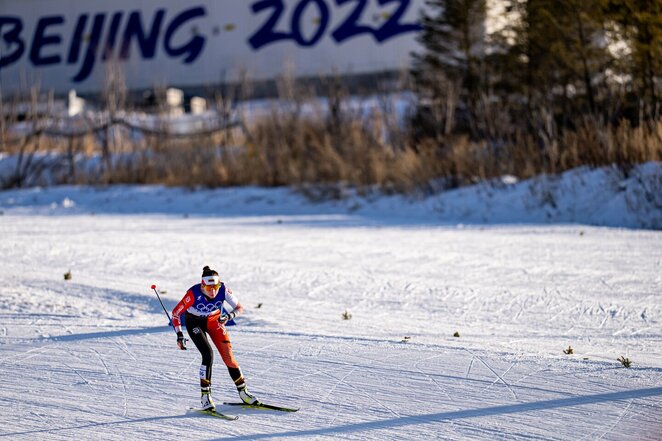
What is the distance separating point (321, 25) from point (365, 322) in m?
31.6

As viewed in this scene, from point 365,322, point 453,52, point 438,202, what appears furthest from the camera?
point 453,52

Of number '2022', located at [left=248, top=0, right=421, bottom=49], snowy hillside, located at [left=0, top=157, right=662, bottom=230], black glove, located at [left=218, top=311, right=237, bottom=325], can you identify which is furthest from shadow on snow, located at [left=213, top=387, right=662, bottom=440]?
number '2022', located at [left=248, top=0, right=421, bottom=49]

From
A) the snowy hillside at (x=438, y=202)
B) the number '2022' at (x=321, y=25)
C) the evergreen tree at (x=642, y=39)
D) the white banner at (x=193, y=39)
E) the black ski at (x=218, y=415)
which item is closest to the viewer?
the black ski at (x=218, y=415)

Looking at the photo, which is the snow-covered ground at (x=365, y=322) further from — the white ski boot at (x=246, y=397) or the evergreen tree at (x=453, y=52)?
the evergreen tree at (x=453, y=52)

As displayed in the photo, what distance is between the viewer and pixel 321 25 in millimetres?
39875

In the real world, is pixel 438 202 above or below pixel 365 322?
above

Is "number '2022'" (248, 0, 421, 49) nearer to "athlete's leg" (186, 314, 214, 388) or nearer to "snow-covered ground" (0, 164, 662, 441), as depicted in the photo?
"snow-covered ground" (0, 164, 662, 441)

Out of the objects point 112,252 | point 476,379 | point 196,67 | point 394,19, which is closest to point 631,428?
point 476,379

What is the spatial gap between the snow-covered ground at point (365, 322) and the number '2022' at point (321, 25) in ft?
67.2

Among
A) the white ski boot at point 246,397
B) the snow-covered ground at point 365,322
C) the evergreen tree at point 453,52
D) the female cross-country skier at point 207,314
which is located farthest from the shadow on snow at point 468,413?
the evergreen tree at point 453,52

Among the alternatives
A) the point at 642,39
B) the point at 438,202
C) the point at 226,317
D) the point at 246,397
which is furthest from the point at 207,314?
the point at 642,39

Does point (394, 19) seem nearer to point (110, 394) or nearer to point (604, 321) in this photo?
point (604, 321)

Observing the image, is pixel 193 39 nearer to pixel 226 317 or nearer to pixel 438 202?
pixel 438 202

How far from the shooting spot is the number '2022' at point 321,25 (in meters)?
38.3
